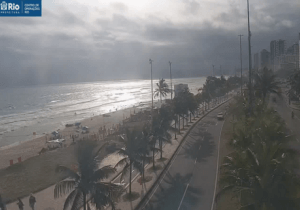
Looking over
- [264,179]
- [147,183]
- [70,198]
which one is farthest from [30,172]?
[264,179]

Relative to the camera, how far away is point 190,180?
15.5 meters

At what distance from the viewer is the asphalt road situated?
12.8 meters

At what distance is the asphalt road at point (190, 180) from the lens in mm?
12820

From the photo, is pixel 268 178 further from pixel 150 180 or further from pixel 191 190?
pixel 150 180

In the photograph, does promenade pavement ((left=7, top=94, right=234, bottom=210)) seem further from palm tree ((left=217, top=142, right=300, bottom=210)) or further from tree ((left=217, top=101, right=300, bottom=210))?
palm tree ((left=217, top=142, right=300, bottom=210))

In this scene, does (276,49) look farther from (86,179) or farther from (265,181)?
(86,179)

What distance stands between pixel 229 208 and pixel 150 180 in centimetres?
588

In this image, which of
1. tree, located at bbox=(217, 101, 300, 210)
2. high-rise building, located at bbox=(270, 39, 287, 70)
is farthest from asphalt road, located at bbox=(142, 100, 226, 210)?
high-rise building, located at bbox=(270, 39, 287, 70)

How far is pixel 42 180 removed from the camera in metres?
17.8

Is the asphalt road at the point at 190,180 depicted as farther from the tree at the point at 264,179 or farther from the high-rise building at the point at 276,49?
the high-rise building at the point at 276,49

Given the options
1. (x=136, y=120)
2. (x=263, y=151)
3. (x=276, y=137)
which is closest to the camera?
(x=263, y=151)

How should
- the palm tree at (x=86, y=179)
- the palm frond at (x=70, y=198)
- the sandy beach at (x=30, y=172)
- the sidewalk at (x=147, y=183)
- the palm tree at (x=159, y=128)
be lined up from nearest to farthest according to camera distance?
the palm frond at (x=70, y=198)
the palm tree at (x=86, y=179)
the sidewalk at (x=147, y=183)
the sandy beach at (x=30, y=172)
the palm tree at (x=159, y=128)

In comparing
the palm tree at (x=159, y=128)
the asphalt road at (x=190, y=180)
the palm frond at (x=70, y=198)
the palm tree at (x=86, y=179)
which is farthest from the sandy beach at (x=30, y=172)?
the palm tree at (x=159, y=128)

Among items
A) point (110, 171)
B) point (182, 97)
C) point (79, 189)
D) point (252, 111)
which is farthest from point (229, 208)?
point (182, 97)
